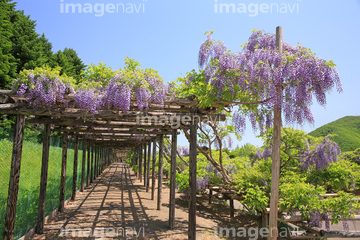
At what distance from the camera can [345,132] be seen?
1201 inches

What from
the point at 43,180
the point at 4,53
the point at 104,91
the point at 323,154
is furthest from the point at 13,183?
the point at 4,53

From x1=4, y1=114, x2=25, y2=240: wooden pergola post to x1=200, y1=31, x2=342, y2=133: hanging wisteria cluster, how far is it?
356 centimetres

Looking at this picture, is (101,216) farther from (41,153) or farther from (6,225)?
(6,225)

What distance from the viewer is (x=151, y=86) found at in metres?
5.36

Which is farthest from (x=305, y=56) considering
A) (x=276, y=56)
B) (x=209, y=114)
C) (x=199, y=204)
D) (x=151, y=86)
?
(x=199, y=204)

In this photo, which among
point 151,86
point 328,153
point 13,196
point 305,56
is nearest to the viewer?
point 305,56

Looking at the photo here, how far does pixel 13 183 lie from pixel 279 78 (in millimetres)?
4805

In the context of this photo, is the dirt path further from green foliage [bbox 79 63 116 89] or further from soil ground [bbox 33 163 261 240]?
green foliage [bbox 79 63 116 89]

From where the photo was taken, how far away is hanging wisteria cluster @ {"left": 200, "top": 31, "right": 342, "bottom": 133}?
420 cm

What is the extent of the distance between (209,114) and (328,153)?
13.1 ft

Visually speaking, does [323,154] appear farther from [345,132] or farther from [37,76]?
[345,132]

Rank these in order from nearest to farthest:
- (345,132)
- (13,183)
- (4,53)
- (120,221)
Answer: (13,183)
(120,221)
(4,53)
(345,132)

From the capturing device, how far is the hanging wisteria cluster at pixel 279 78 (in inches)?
165

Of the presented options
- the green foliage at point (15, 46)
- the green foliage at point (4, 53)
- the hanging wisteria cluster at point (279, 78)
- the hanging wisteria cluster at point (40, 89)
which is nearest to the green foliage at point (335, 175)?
the hanging wisteria cluster at point (279, 78)
